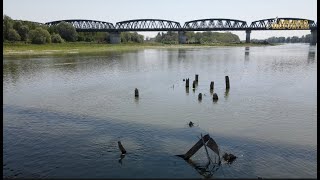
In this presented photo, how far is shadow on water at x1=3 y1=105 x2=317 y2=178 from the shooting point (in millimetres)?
15414

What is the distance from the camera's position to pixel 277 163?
16.5m

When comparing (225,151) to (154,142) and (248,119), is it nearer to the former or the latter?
(154,142)

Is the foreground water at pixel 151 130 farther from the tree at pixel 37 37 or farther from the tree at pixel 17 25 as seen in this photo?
the tree at pixel 17 25

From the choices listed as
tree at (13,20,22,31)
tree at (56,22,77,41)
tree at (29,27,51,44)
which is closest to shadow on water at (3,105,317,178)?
tree at (29,27,51,44)

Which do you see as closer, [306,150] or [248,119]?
[306,150]

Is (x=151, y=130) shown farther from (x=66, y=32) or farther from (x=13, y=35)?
(x=66, y=32)

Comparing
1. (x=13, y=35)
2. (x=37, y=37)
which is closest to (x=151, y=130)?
(x=13, y=35)

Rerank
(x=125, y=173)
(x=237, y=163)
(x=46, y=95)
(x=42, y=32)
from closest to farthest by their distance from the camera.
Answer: (x=125, y=173) → (x=237, y=163) → (x=46, y=95) → (x=42, y=32)

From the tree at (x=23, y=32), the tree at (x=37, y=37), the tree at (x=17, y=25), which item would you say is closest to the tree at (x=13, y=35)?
the tree at (x=23, y=32)

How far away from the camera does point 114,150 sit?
59.1 ft

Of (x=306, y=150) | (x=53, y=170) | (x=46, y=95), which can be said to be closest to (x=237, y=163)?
(x=306, y=150)

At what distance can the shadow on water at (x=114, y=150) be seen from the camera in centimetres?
1541

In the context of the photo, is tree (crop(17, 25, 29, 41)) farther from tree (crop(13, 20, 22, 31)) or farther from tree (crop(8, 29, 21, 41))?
tree (crop(8, 29, 21, 41))

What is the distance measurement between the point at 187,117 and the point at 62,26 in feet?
480
